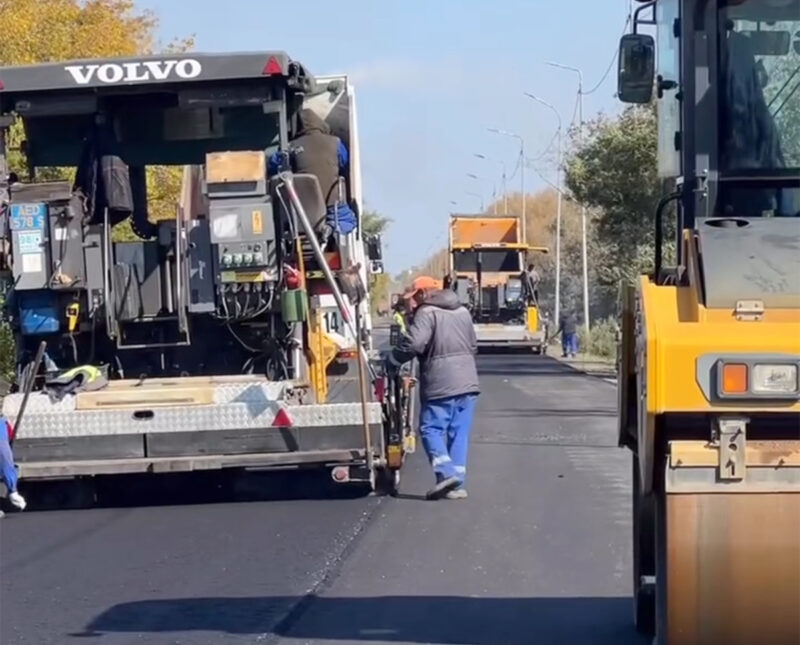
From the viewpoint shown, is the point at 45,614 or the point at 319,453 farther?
→ the point at 319,453

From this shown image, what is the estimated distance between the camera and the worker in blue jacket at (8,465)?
39.3ft

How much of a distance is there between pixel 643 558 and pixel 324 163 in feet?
21.2

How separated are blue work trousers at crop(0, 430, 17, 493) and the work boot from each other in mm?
2969

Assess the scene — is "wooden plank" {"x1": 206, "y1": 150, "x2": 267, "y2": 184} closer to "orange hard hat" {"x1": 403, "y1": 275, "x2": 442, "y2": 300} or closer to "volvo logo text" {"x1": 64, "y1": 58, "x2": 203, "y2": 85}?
"volvo logo text" {"x1": 64, "y1": 58, "x2": 203, "y2": 85}

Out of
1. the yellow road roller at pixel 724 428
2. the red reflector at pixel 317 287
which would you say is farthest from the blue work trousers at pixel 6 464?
the yellow road roller at pixel 724 428

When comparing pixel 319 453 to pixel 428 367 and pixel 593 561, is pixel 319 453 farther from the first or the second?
pixel 593 561

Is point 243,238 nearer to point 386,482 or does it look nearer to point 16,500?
point 386,482

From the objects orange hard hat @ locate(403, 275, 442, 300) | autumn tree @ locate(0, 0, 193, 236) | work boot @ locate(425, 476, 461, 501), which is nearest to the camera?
work boot @ locate(425, 476, 461, 501)

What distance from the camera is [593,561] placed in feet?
31.0

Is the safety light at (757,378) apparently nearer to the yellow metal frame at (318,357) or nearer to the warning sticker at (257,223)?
the warning sticker at (257,223)

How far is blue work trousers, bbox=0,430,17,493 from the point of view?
39.2 feet

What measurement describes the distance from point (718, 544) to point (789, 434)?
1.36ft

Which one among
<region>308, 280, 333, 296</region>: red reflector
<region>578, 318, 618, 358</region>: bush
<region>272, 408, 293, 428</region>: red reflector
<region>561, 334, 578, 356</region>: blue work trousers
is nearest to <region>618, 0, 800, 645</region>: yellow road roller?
<region>272, 408, 293, 428</region>: red reflector

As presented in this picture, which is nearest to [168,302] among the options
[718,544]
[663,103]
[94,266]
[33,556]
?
[94,266]
